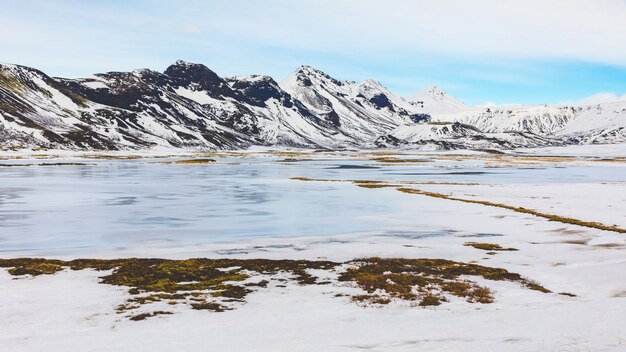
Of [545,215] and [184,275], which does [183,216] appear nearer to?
[184,275]

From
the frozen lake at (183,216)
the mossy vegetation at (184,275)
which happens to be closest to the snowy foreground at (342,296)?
the frozen lake at (183,216)

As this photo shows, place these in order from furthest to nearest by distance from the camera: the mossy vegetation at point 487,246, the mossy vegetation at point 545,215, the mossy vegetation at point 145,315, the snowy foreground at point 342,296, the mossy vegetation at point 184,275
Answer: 1. the mossy vegetation at point 545,215
2. the mossy vegetation at point 487,246
3. the mossy vegetation at point 184,275
4. the mossy vegetation at point 145,315
5. the snowy foreground at point 342,296

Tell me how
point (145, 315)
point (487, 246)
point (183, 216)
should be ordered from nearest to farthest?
1. point (145, 315)
2. point (487, 246)
3. point (183, 216)

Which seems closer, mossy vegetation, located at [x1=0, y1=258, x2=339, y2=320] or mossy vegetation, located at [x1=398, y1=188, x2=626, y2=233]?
mossy vegetation, located at [x1=0, y1=258, x2=339, y2=320]

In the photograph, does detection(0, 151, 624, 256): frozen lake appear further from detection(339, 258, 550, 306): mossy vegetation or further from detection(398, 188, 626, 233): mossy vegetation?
detection(339, 258, 550, 306): mossy vegetation

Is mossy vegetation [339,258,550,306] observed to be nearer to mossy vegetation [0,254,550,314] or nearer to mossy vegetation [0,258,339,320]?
mossy vegetation [0,254,550,314]

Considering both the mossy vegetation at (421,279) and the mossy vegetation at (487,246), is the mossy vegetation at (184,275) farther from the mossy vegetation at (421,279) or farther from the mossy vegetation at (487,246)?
the mossy vegetation at (487,246)

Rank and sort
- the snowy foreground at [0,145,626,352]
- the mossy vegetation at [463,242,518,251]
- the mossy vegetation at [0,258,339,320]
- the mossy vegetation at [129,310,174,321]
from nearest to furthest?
the snowy foreground at [0,145,626,352] → the mossy vegetation at [129,310,174,321] → the mossy vegetation at [0,258,339,320] → the mossy vegetation at [463,242,518,251]

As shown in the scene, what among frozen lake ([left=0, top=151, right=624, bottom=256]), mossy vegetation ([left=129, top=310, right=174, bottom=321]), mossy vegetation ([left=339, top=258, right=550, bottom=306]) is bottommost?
frozen lake ([left=0, top=151, right=624, bottom=256])

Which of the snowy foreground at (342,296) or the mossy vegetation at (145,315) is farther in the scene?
the mossy vegetation at (145,315)

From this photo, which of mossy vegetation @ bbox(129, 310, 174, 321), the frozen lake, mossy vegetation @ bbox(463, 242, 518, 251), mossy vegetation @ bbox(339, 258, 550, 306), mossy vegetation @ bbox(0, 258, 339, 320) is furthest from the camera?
the frozen lake

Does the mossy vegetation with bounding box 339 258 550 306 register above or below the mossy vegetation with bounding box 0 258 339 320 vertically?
above

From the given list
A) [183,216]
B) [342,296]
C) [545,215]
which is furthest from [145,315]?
[545,215]

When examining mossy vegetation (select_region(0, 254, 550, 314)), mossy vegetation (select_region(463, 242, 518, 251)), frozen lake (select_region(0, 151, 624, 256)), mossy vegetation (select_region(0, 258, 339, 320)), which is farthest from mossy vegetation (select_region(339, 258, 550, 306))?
frozen lake (select_region(0, 151, 624, 256))
